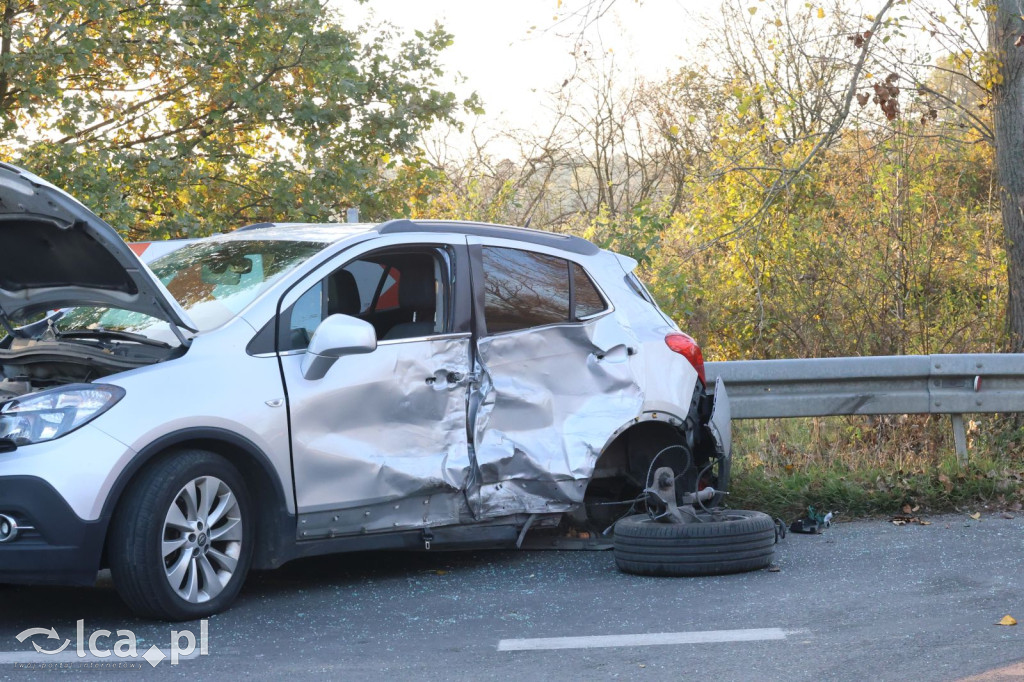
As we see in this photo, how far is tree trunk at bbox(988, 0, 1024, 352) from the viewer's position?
10.5 meters

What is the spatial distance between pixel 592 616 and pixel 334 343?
1648 millimetres

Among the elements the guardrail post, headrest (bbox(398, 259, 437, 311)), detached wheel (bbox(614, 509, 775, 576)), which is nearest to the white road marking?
detached wheel (bbox(614, 509, 775, 576))

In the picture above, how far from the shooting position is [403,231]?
20.4ft

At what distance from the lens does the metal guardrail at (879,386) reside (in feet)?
26.3

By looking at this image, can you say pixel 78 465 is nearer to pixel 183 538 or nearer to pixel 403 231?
pixel 183 538

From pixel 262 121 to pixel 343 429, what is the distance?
26.5 feet

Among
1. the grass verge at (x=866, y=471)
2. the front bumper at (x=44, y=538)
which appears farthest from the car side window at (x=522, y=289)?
the front bumper at (x=44, y=538)

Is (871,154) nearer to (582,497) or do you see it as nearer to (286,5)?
(286,5)

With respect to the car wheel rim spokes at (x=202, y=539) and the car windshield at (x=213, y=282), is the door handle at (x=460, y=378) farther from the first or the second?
the car wheel rim spokes at (x=202, y=539)

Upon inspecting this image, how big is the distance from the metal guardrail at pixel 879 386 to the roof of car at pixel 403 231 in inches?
67.7

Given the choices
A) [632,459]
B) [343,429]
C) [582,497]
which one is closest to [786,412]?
[632,459]

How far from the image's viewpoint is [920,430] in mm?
9656

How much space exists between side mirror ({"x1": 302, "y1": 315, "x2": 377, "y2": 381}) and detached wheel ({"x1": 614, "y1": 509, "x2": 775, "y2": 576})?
5.48ft

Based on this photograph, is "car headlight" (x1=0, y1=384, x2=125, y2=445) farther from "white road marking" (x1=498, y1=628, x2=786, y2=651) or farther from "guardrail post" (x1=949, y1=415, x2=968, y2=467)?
"guardrail post" (x1=949, y1=415, x2=968, y2=467)
